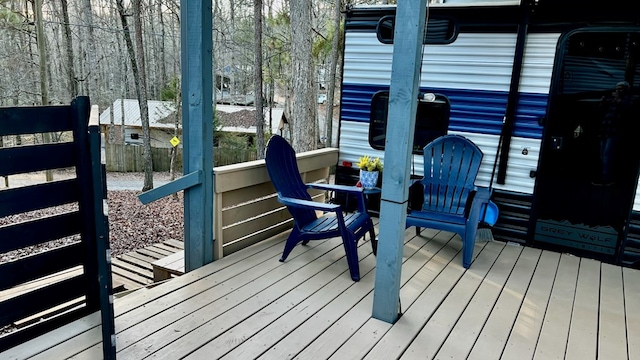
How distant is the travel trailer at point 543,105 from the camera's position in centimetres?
316

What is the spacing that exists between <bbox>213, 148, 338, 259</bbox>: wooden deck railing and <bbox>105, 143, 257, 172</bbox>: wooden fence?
12959 millimetres

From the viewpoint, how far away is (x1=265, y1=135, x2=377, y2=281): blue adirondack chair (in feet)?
9.20

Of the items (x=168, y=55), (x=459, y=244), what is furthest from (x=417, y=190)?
(x=168, y=55)

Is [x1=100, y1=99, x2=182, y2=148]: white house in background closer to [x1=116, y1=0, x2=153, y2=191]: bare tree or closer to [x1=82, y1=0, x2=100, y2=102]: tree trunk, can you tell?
[x1=82, y1=0, x2=100, y2=102]: tree trunk

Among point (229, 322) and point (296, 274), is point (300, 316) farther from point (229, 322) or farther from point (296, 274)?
point (296, 274)

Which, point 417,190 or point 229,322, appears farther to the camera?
point 417,190

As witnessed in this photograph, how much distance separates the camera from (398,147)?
6.83ft

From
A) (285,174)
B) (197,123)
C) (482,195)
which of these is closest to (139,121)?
(285,174)

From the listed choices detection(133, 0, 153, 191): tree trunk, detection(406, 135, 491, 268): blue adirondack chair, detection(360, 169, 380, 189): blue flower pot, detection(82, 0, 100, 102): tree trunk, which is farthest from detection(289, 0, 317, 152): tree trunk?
detection(82, 0, 100, 102): tree trunk

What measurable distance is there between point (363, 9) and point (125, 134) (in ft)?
60.6

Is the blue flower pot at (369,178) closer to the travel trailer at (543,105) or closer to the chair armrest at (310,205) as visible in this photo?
the travel trailer at (543,105)

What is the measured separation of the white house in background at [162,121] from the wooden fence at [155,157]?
40.5 inches

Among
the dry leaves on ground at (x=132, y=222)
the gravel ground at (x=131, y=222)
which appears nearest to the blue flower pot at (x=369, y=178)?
the gravel ground at (x=131, y=222)

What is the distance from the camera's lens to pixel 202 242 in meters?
2.89
